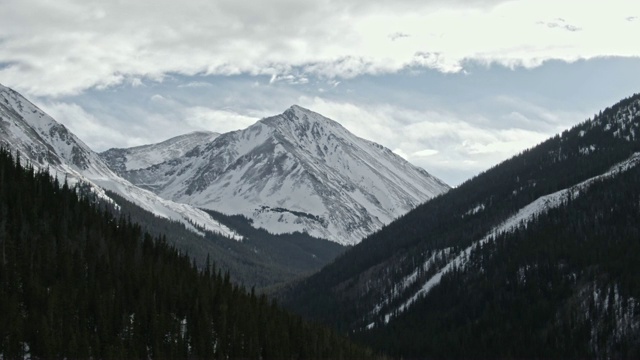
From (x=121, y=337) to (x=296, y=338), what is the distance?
41.6 m

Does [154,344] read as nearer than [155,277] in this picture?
Yes

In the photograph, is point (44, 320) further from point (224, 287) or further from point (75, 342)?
point (224, 287)

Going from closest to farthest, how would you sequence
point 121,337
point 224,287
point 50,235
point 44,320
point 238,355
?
point 44,320 < point 121,337 < point 238,355 < point 50,235 < point 224,287

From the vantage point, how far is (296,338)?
527 ft

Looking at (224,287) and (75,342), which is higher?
(224,287)

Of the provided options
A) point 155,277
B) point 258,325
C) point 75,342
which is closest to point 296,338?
point 258,325

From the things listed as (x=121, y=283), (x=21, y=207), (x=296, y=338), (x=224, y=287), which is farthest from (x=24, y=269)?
(x=296, y=338)

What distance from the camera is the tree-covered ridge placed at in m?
123

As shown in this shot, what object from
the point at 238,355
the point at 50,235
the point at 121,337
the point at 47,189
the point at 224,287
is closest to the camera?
the point at 121,337

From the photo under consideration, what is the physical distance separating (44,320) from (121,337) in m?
14.8

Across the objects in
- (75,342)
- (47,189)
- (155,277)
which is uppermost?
(47,189)

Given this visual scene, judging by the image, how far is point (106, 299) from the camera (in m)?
135

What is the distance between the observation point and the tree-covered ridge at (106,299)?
122625mm

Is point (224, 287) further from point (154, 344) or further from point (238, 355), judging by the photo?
point (154, 344)
